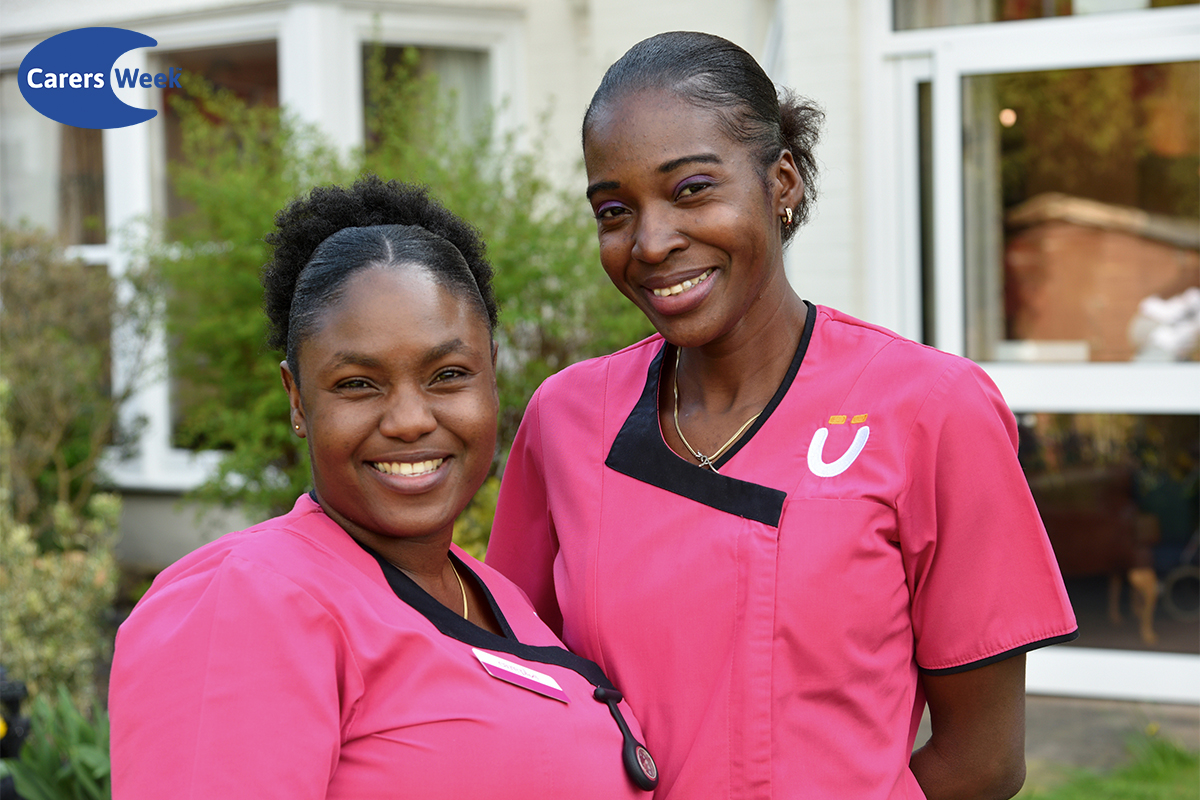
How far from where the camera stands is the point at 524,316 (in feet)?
15.8

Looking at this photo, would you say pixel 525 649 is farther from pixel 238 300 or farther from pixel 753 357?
pixel 238 300

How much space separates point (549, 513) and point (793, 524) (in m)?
0.56

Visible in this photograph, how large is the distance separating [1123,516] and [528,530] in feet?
12.3

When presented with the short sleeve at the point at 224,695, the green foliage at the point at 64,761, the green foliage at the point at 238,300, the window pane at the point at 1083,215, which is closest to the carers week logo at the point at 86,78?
the green foliage at the point at 238,300

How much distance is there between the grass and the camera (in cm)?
404

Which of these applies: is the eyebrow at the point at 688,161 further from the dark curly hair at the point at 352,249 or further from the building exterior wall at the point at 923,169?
the building exterior wall at the point at 923,169

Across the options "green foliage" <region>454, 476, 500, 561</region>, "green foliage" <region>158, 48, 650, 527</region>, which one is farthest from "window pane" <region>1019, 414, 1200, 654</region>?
"green foliage" <region>454, 476, 500, 561</region>

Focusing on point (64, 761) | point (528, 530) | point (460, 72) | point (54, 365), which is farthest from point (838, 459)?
point (460, 72)

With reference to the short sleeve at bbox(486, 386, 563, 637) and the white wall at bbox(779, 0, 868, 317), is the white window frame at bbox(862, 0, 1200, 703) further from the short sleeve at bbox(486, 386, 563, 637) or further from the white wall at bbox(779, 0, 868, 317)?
the short sleeve at bbox(486, 386, 563, 637)

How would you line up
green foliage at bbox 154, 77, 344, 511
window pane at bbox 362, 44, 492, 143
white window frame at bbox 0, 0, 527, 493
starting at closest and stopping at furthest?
green foliage at bbox 154, 77, 344, 511
white window frame at bbox 0, 0, 527, 493
window pane at bbox 362, 44, 492, 143

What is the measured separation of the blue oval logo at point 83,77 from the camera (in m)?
6.33

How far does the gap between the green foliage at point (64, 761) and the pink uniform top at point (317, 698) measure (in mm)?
1961

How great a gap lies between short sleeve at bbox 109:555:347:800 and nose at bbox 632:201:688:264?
728 mm

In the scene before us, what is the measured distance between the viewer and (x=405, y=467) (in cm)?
158
